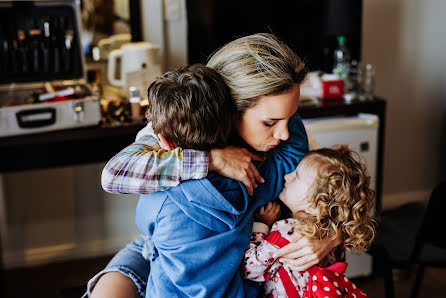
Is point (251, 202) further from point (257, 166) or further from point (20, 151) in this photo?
point (20, 151)

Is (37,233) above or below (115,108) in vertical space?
below

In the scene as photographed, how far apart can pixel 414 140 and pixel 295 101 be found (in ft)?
7.05

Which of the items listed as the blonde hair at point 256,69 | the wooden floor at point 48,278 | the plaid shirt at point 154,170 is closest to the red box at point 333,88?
the blonde hair at point 256,69

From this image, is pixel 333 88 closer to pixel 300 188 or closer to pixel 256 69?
pixel 300 188

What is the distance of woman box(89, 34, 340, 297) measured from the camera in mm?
1042

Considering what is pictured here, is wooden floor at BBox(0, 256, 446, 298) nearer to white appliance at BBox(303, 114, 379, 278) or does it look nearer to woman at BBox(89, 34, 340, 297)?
white appliance at BBox(303, 114, 379, 278)

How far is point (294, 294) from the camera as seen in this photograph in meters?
1.13

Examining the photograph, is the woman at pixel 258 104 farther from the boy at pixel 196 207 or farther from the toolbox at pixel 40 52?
the toolbox at pixel 40 52

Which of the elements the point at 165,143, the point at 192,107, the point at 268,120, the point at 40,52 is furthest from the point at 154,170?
the point at 40,52

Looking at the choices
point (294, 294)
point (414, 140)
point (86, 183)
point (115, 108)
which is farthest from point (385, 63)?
point (294, 294)

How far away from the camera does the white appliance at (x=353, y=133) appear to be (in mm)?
1984

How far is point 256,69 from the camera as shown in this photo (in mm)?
1042

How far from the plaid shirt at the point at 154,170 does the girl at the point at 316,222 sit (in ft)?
0.78

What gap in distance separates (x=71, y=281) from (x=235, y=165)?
5.45ft
